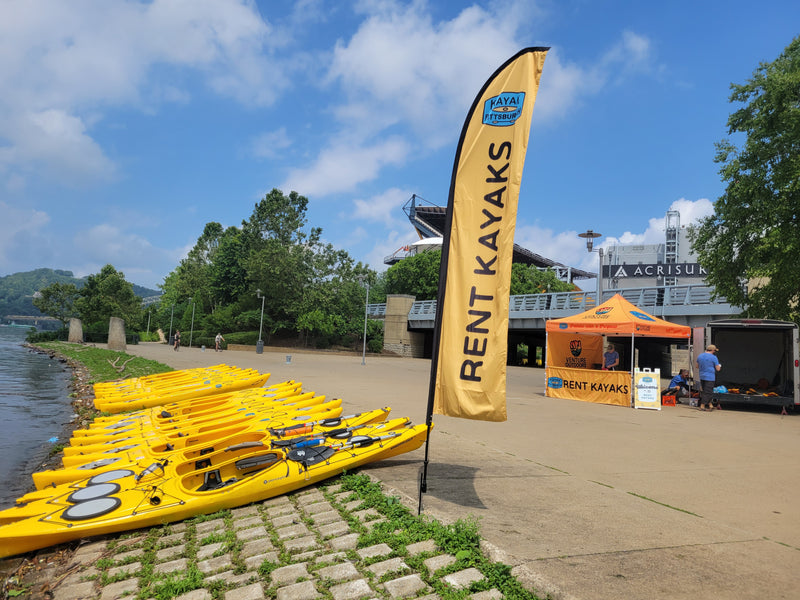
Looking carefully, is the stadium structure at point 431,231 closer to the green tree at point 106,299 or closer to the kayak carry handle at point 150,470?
the green tree at point 106,299

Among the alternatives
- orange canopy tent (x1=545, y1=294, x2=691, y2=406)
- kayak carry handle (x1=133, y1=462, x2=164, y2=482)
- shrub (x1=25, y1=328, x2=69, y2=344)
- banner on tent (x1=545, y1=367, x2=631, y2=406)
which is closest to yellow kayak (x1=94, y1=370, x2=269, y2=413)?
kayak carry handle (x1=133, y1=462, x2=164, y2=482)

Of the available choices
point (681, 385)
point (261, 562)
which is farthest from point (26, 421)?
point (681, 385)

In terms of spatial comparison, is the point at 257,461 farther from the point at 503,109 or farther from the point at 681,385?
the point at 681,385

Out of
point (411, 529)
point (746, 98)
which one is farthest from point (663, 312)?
point (411, 529)

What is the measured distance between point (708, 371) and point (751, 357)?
14.9 feet

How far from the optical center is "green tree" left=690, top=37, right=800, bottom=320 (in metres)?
15.3

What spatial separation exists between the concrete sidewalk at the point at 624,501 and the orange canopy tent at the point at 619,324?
448cm

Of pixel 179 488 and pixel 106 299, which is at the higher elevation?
pixel 106 299

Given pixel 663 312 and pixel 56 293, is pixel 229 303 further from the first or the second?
pixel 663 312

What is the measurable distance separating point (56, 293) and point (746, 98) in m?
65.8

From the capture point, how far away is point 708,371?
551 inches

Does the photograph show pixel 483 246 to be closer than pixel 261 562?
No

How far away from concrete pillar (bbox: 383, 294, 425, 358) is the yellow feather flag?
43.0 m

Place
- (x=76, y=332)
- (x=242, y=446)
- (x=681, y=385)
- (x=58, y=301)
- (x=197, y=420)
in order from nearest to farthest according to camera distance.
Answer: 1. (x=242, y=446)
2. (x=197, y=420)
3. (x=681, y=385)
4. (x=76, y=332)
5. (x=58, y=301)
